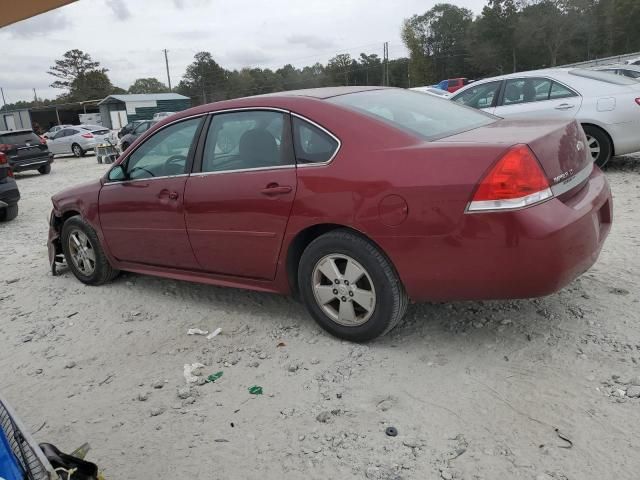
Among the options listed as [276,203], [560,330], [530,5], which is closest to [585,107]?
[560,330]

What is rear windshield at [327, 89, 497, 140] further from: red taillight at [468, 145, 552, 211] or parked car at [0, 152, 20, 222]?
parked car at [0, 152, 20, 222]

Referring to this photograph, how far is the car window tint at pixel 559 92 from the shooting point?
7.45 m

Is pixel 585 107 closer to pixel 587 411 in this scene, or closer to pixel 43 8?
pixel 587 411

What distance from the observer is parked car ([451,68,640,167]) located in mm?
→ 7047

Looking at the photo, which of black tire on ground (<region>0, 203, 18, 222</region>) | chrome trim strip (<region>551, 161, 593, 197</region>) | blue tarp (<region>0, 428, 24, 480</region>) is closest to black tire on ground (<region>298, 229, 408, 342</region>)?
chrome trim strip (<region>551, 161, 593, 197</region>)

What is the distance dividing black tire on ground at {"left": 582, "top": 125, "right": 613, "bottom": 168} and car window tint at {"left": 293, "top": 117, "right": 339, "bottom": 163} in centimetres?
525

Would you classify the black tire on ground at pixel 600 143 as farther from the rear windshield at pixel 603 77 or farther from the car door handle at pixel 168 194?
the car door handle at pixel 168 194

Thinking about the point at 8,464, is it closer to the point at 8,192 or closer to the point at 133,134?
the point at 8,192

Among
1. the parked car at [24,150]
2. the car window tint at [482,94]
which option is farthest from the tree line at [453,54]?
the car window tint at [482,94]

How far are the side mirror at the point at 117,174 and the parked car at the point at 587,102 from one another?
14.7 feet

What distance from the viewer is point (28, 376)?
12.0 feet

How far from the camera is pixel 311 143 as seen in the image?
3414 millimetres

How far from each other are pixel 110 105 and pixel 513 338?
52.8 metres

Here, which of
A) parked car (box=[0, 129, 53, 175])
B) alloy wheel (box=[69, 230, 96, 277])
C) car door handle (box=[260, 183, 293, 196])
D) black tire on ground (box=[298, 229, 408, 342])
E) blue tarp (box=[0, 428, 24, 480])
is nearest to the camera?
blue tarp (box=[0, 428, 24, 480])
